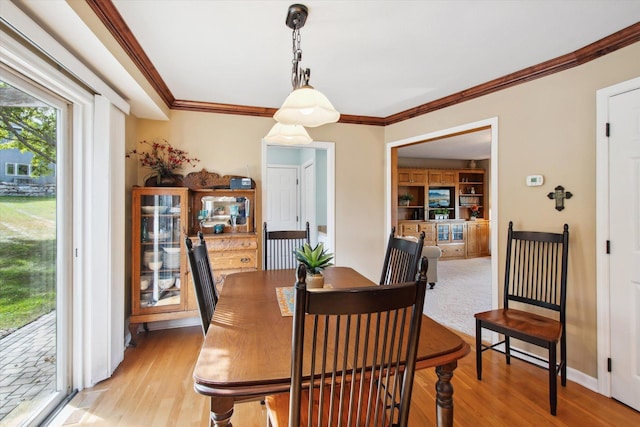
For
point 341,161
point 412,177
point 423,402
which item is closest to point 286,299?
point 423,402

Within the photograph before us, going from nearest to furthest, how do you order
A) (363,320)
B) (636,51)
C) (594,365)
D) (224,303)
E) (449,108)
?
(363,320)
(224,303)
(636,51)
(594,365)
(449,108)

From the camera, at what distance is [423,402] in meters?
2.10

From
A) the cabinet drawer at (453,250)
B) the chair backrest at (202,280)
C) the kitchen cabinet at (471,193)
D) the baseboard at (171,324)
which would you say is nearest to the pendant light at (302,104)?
the chair backrest at (202,280)

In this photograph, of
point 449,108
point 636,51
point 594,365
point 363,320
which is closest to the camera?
point 363,320

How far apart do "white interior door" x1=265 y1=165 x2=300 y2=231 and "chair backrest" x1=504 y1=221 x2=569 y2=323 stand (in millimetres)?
3776

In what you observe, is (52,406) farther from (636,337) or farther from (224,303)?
(636,337)

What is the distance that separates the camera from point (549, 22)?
1903 mm

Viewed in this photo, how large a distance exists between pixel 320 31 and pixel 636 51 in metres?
2.01

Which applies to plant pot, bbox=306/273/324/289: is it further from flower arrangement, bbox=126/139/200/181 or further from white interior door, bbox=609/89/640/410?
flower arrangement, bbox=126/139/200/181

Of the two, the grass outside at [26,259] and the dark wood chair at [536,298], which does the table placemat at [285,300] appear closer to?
the grass outside at [26,259]

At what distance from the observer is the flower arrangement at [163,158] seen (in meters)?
3.22

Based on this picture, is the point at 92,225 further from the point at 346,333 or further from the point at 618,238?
the point at 618,238

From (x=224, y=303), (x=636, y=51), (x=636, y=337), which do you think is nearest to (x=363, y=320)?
(x=224, y=303)

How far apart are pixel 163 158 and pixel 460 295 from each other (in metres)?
4.28
